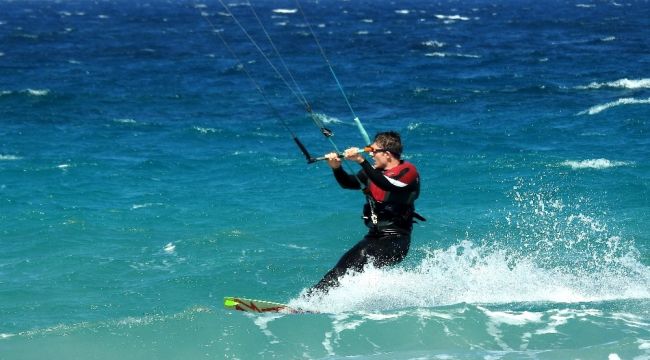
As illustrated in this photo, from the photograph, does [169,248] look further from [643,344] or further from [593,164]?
[593,164]

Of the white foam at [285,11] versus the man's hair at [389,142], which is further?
the white foam at [285,11]

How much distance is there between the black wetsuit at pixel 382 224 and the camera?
10.9 m

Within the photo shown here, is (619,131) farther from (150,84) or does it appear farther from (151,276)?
(150,84)

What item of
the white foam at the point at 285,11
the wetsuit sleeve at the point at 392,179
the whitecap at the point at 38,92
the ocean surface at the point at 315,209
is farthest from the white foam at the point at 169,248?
the white foam at the point at 285,11

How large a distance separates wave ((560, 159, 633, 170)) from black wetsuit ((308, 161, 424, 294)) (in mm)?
11149

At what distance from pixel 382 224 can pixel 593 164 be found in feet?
38.3

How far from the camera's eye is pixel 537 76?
36.8 m

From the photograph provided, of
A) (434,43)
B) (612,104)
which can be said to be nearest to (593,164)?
(612,104)

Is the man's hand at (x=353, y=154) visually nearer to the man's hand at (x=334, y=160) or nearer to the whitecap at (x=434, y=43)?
the man's hand at (x=334, y=160)

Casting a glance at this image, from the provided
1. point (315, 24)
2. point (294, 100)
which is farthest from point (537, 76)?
point (315, 24)

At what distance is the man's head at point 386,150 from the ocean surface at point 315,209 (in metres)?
1.31

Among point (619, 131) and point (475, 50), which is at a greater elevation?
point (619, 131)

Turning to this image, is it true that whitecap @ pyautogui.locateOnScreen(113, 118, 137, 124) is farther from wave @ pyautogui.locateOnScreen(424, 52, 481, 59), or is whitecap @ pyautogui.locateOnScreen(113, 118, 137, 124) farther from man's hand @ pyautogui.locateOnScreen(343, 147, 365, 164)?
wave @ pyautogui.locateOnScreen(424, 52, 481, 59)

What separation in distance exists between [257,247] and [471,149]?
29.1ft
